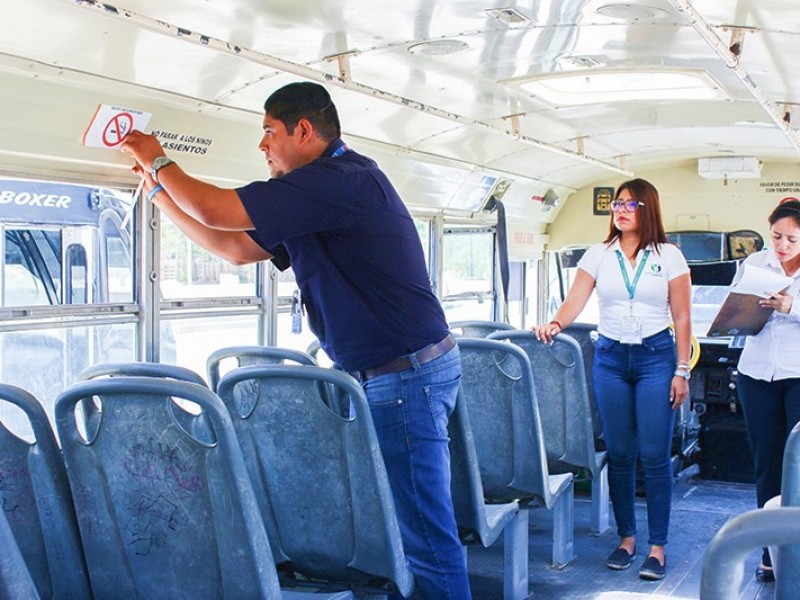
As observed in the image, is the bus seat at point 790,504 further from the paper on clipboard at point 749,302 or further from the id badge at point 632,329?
the id badge at point 632,329

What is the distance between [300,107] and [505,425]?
79.2 inches

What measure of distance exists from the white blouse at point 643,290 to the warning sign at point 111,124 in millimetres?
2459

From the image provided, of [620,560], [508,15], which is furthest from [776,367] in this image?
[508,15]

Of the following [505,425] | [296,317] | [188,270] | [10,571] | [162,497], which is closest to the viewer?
[10,571]

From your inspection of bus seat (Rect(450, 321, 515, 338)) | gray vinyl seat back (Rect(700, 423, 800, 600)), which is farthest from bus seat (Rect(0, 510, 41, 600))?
bus seat (Rect(450, 321, 515, 338))

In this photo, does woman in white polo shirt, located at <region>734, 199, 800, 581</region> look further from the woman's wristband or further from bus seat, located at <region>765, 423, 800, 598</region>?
the woman's wristband

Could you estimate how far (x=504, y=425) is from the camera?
437 centimetres

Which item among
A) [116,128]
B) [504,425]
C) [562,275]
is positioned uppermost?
[116,128]

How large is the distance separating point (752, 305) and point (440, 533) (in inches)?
80.5

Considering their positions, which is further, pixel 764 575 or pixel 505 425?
pixel 764 575

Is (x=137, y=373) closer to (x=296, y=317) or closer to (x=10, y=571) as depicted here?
(x=10, y=571)

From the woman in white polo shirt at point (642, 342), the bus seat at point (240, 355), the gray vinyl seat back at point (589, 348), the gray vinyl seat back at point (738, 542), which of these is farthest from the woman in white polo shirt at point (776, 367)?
the gray vinyl seat back at point (738, 542)

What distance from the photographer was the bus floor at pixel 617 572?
4.65 meters

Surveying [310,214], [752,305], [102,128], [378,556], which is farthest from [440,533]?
[102,128]
